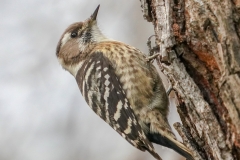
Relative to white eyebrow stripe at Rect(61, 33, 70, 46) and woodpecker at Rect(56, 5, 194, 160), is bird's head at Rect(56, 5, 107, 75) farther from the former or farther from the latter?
woodpecker at Rect(56, 5, 194, 160)

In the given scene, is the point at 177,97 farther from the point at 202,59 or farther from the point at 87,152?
the point at 87,152

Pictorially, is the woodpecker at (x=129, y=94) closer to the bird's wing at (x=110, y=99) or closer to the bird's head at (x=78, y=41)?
the bird's wing at (x=110, y=99)

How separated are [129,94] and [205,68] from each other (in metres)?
1.31

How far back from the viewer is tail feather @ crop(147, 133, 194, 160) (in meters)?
3.16

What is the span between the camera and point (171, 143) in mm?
3506

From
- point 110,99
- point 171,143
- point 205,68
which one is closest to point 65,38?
point 110,99

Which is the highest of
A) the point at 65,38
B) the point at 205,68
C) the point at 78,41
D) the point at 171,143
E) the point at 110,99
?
the point at 65,38

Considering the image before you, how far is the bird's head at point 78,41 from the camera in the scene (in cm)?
473

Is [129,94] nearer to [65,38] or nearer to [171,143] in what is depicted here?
[171,143]

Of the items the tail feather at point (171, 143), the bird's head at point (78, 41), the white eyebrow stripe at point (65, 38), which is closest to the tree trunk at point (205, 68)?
the tail feather at point (171, 143)

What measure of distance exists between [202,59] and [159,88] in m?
1.32

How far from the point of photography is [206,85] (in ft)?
8.54

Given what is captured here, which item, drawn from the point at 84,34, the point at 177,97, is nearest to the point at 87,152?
the point at 84,34

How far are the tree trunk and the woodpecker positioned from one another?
834 millimetres
